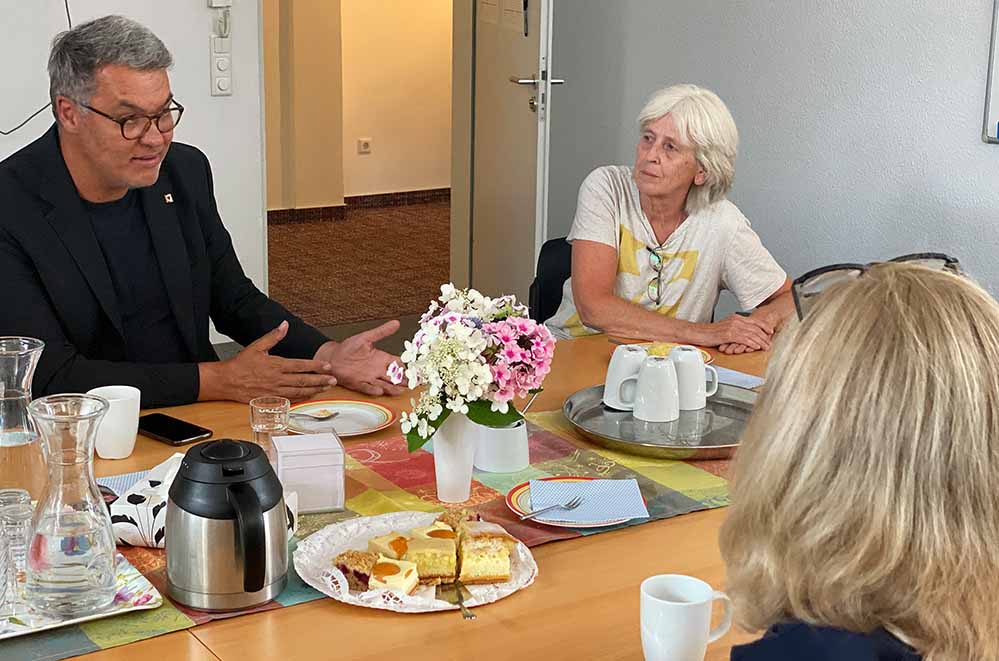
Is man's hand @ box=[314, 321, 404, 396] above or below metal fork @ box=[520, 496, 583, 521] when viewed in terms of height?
above

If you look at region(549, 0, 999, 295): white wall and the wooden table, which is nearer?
the wooden table

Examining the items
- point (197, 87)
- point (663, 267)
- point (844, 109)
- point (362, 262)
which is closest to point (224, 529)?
point (663, 267)

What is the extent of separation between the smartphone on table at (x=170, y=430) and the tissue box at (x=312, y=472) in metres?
0.34

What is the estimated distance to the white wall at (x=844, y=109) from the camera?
3.70 meters

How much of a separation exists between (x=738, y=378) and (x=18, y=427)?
4.54 ft

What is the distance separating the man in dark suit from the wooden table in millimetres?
795

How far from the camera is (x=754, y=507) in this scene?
1.01 metres

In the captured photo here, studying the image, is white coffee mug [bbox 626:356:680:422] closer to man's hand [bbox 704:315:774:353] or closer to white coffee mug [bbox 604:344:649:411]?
white coffee mug [bbox 604:344:649:411]

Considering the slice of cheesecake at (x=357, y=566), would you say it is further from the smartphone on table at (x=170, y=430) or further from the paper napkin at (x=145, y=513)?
the smartphone on table at (x=170, y=430)

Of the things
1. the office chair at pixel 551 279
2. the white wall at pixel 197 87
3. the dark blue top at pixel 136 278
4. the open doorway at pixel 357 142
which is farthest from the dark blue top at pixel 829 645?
the open doorway at pixel 357 142

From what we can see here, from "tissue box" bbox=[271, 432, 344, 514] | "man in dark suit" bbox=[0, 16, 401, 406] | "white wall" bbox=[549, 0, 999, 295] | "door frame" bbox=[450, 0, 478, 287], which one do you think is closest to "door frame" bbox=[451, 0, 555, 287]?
"door frame" bbox=[450, 0, 478, 287]

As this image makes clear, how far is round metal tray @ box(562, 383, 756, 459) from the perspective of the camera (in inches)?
80.3

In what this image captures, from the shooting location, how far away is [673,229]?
10.4 ft

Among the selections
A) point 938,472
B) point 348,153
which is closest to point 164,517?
point 938,472
